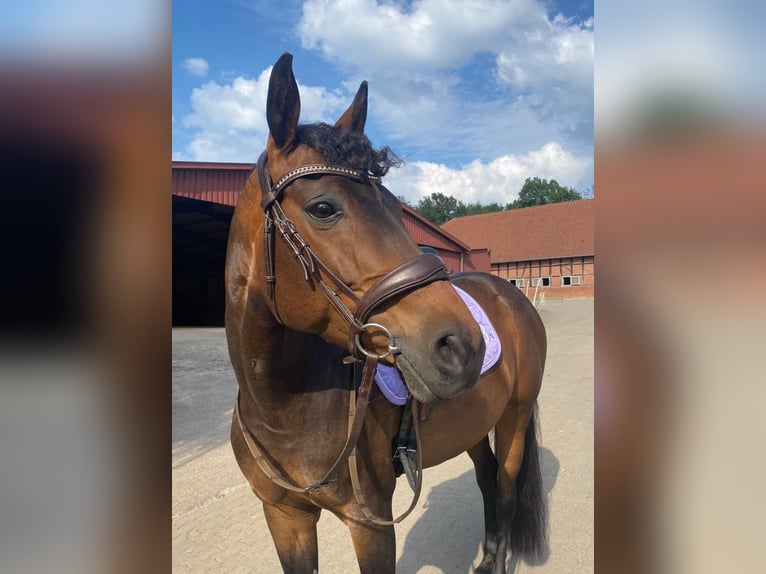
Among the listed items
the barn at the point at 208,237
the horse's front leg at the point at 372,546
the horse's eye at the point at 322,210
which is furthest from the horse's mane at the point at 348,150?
the barn at the point at 208,237

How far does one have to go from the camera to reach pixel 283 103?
156 cm

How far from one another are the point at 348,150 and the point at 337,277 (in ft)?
1.47

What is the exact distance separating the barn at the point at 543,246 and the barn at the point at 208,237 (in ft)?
25.0

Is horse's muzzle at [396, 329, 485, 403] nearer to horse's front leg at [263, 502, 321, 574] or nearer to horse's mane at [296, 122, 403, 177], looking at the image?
horse's mane at [296, 122, 403, 177]

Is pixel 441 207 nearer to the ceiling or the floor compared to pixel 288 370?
nearer to the ceiling

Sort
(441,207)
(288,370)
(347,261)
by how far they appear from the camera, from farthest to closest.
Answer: (441,207) < (288,370) < (347,261)

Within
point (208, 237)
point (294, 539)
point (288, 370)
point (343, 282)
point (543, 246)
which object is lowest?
point (294, 539)

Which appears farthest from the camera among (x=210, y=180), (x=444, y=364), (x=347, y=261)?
(x=210, y=180)

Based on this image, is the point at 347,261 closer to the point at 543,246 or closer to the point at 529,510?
the point at 529,510

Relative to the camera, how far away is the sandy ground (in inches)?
134

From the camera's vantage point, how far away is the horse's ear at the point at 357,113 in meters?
1.95

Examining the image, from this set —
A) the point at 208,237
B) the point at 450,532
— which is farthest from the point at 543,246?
the point at 450,532
